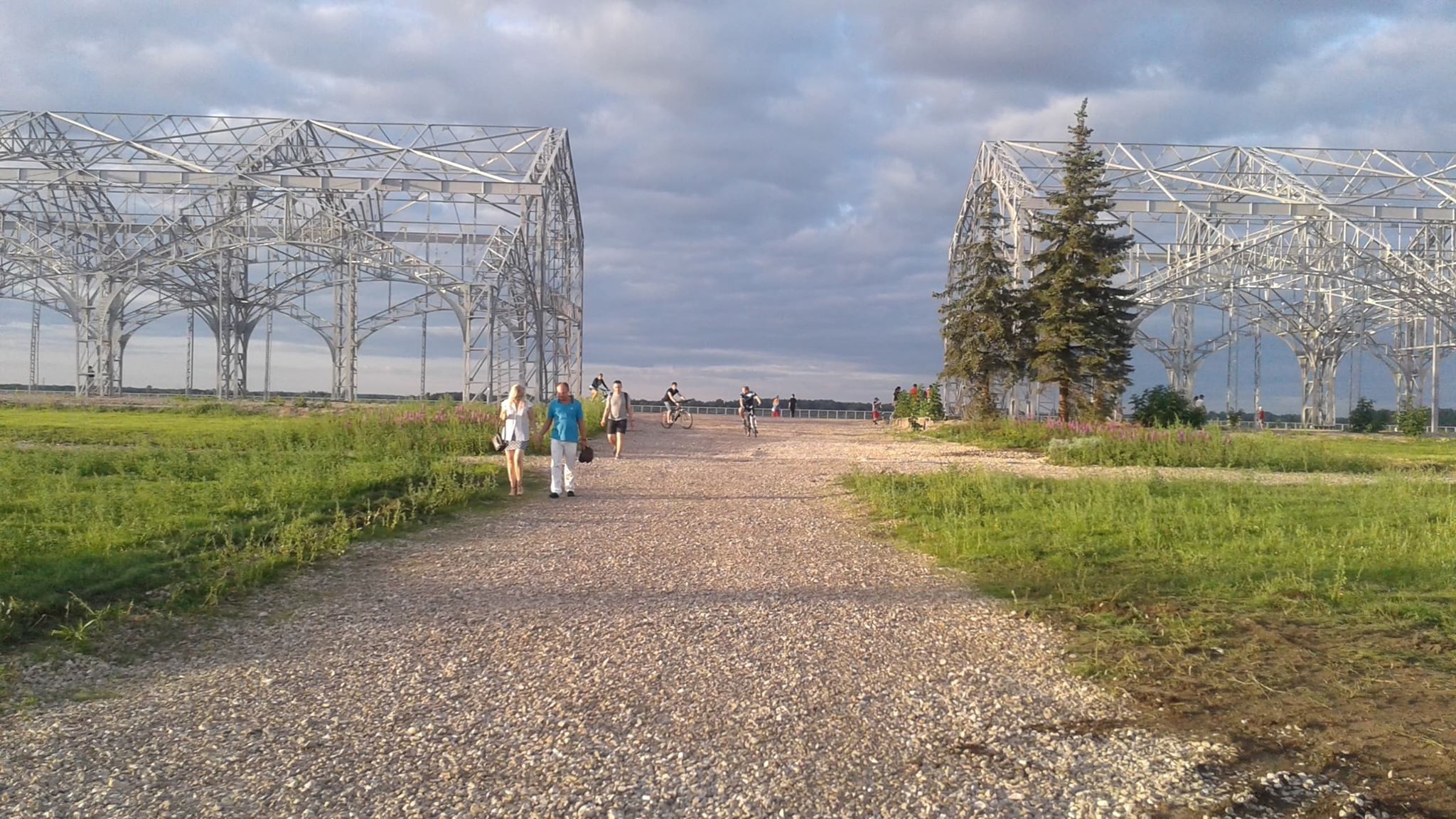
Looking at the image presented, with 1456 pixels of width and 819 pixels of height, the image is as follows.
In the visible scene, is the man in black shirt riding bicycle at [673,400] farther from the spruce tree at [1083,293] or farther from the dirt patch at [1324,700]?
the dirt patch at [1324,700]

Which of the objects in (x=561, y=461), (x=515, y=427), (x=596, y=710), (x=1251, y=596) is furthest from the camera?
(x=561, y=461)

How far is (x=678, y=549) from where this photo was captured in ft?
30.6

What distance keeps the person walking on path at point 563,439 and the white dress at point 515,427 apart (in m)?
0.38

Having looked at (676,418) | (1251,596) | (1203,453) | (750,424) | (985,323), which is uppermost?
(985,323)

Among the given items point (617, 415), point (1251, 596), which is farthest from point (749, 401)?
point (1251, 596)

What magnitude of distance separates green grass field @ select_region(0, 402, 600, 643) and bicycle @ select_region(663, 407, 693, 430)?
12144 mm

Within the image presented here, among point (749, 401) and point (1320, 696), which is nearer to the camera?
point (1320, 696)

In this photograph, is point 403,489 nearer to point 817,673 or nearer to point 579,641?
point 579,641

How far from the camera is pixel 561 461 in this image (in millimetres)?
12961

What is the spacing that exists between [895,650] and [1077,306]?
2361 centimetres

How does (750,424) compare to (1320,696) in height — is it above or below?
above

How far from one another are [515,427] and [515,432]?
0.22ft

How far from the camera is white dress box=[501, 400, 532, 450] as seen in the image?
41.9ft

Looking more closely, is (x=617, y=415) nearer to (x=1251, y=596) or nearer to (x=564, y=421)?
(x=564, y=421)
